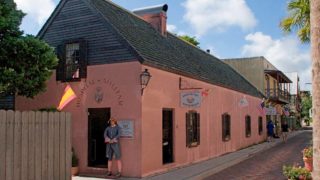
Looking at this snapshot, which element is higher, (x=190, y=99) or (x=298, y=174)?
(x=190, y=99)

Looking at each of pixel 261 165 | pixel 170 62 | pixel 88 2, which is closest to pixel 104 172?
pixel 170 62

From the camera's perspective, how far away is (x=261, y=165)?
644 inches

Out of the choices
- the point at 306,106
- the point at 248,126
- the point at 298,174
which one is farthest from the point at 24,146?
the point at 306,106

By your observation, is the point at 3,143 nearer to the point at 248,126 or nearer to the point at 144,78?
the point at 144,78

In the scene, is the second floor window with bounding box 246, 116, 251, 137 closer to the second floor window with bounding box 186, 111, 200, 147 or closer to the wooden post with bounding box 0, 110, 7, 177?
the second floor window with bounding box 186, 111, 200, 147

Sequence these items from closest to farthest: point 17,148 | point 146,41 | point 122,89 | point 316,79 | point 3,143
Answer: point 316,79, point 3,143, point 17,148, point 122,89, point 146,41

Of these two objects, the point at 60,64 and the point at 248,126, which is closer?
the point at 60,64

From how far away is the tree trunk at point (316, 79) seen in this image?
5.79m

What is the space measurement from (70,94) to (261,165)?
8.26 metres

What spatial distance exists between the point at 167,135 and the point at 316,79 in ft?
29.9

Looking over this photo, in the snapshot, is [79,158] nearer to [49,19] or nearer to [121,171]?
[121,171]

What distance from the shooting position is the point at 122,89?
12.7 metres

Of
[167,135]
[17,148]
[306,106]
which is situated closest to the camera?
[17,148]

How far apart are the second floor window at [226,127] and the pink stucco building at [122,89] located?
4.09m
